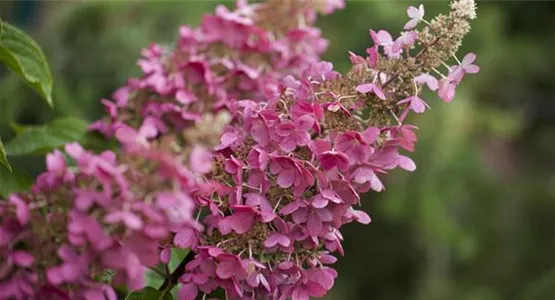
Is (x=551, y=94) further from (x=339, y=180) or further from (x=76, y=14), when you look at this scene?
(x=339, y=180)

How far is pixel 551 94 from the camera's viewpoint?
3025 mm

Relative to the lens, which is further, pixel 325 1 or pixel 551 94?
pixel 551 94

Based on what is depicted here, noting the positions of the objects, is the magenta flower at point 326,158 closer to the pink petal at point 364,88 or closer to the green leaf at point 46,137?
the pink petal at point 364,88

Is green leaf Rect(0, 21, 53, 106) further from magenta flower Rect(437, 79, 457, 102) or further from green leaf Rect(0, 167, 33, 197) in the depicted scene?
magenta flower Rect(437, 79, 457, 102)

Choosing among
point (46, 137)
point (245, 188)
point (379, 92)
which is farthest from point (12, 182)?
point (379, 92)

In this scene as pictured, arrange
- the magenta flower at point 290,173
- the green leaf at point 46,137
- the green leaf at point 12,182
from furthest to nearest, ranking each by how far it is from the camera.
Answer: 1. the green leaf at point 46,137
2. the green leaf at point 12,182
3. the magenta flower at point 290,173

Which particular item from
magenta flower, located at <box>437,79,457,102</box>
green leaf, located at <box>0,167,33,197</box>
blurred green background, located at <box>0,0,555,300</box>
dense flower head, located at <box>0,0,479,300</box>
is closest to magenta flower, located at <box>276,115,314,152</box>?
dense flower head, located at <box>0,0,479,300</box>

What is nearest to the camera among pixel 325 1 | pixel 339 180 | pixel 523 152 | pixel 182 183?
pixel 182 183

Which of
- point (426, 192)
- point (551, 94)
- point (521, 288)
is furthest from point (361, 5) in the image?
point (551, 94)

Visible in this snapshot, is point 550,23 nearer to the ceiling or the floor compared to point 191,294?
nearer to the ceiling

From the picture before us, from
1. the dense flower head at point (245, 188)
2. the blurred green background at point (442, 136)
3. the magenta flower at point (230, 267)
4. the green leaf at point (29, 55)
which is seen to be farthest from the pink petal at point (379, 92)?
the blurred green background at point (442, 136)

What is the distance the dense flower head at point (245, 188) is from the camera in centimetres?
47

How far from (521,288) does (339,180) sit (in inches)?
81.3

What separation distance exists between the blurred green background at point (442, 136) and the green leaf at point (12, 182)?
56cm
